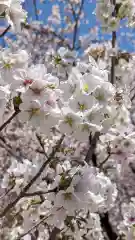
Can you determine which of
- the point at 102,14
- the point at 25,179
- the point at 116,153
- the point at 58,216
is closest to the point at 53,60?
the point at 102,14

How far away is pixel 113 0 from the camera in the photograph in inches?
153

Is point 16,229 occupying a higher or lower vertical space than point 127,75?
lower

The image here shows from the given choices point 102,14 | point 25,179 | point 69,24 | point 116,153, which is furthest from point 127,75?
point 69,24

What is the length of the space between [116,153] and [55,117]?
158 cm

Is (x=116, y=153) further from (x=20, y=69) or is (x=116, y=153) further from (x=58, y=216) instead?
(x=20, y=69)

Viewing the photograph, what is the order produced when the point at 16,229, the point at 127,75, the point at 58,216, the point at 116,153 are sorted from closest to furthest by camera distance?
1. the point at 58,216
2. the point at 116,153
3. the point at 127,75
4. the point at 16,229

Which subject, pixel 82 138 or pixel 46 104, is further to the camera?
pixel 82 138

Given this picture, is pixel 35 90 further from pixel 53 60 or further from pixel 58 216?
pixel 53 60

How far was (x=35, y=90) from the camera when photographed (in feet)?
6.40

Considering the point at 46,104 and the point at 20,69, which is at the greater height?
the point at 20,69

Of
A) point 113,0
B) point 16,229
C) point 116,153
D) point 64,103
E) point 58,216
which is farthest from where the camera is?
point 16,229

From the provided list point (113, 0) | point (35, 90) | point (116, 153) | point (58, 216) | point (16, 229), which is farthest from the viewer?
point (16, 229)

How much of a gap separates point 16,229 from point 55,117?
307 cm

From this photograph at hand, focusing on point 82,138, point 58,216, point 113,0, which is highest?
point 113,0
